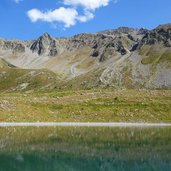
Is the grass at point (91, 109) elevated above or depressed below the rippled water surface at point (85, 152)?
above

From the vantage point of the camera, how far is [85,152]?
4416 centimetres

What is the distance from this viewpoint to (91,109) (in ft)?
321

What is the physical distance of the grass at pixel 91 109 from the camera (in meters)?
91.2

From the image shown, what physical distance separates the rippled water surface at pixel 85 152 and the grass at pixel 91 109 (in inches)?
1184

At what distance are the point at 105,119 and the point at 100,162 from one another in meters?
53.7

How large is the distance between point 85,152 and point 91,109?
5370cm

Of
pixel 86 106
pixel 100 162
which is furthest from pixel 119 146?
pixel 86 106

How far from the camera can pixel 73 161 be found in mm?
39125

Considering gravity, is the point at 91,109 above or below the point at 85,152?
above

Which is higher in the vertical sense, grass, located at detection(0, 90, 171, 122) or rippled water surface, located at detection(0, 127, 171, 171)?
grass, located at detection(0, 90, 171, 122)

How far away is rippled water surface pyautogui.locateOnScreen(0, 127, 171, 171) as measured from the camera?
1435 inches

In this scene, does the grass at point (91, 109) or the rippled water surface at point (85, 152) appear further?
the grass at point (91, 109)

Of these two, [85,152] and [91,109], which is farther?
[91,109]

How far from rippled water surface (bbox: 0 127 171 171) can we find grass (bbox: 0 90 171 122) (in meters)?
30.1
